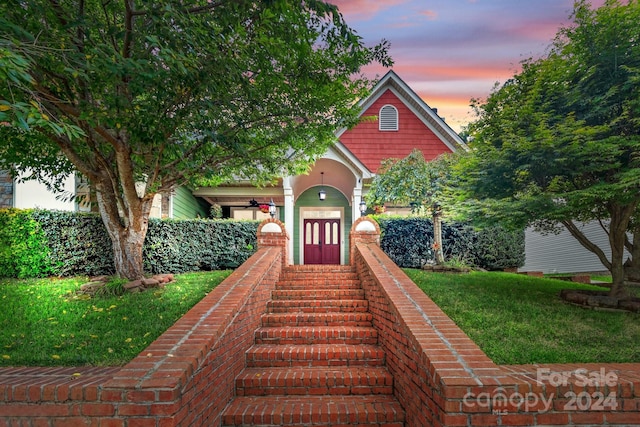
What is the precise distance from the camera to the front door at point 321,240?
1273 cm

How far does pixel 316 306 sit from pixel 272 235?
2.23m

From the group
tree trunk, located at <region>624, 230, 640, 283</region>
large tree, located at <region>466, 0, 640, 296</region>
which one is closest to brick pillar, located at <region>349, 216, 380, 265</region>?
large tree, located at <region>466, 0, 640, 296</region>

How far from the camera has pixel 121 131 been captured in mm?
5535

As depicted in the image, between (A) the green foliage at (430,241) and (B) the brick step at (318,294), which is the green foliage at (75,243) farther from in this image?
(A) the green foliage at (430,241)

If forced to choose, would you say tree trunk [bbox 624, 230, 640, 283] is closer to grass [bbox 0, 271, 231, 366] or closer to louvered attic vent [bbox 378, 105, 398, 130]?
louvered attic vent [bbox 378, 105, 398, 130]

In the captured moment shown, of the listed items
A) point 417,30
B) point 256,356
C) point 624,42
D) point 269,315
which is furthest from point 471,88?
point 256,356

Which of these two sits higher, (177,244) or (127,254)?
(177,244)

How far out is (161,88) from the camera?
4234 millimetres

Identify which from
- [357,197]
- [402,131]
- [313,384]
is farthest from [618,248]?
[402,131]

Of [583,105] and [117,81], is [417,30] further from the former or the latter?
[117,81]

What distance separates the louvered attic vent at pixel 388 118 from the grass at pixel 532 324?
797 centimetres

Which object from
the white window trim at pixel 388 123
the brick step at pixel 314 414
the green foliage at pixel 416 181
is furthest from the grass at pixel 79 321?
the white window trim at pixel 388 123

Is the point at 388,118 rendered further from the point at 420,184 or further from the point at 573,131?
the point at 573,131

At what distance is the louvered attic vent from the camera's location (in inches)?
529
